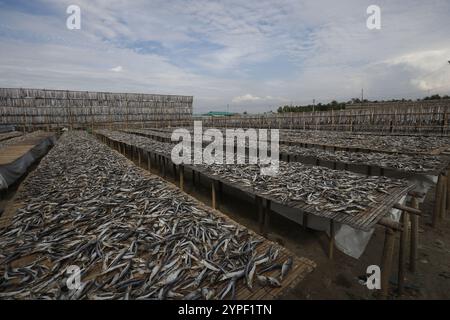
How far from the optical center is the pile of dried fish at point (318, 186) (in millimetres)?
4398

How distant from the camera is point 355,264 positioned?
5.10 m

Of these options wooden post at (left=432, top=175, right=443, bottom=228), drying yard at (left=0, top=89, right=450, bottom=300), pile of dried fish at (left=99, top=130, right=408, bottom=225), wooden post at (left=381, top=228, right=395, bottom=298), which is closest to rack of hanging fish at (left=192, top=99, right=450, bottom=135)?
drying yard at (left=0, top=89, right=450, bottom=300)

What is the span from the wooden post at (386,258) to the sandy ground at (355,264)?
1.11 ft

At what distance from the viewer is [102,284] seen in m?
2.52

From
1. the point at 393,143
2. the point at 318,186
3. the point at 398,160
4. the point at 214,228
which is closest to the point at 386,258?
the point at 318,186

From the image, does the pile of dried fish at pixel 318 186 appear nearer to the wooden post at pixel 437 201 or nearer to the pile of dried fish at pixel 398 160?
the pile of dried fish at pixel 398 160

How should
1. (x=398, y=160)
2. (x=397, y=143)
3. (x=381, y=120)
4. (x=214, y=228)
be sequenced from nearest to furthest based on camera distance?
(x=214, y=228) < (x=398, y=160) < (x=397, y=143) < (x=381, y=120)

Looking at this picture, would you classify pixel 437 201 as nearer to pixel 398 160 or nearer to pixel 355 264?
pixel 398 160

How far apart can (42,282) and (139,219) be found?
1.63 m

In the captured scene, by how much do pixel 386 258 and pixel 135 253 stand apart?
3924mm

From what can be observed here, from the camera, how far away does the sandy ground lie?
4344 millimetres
